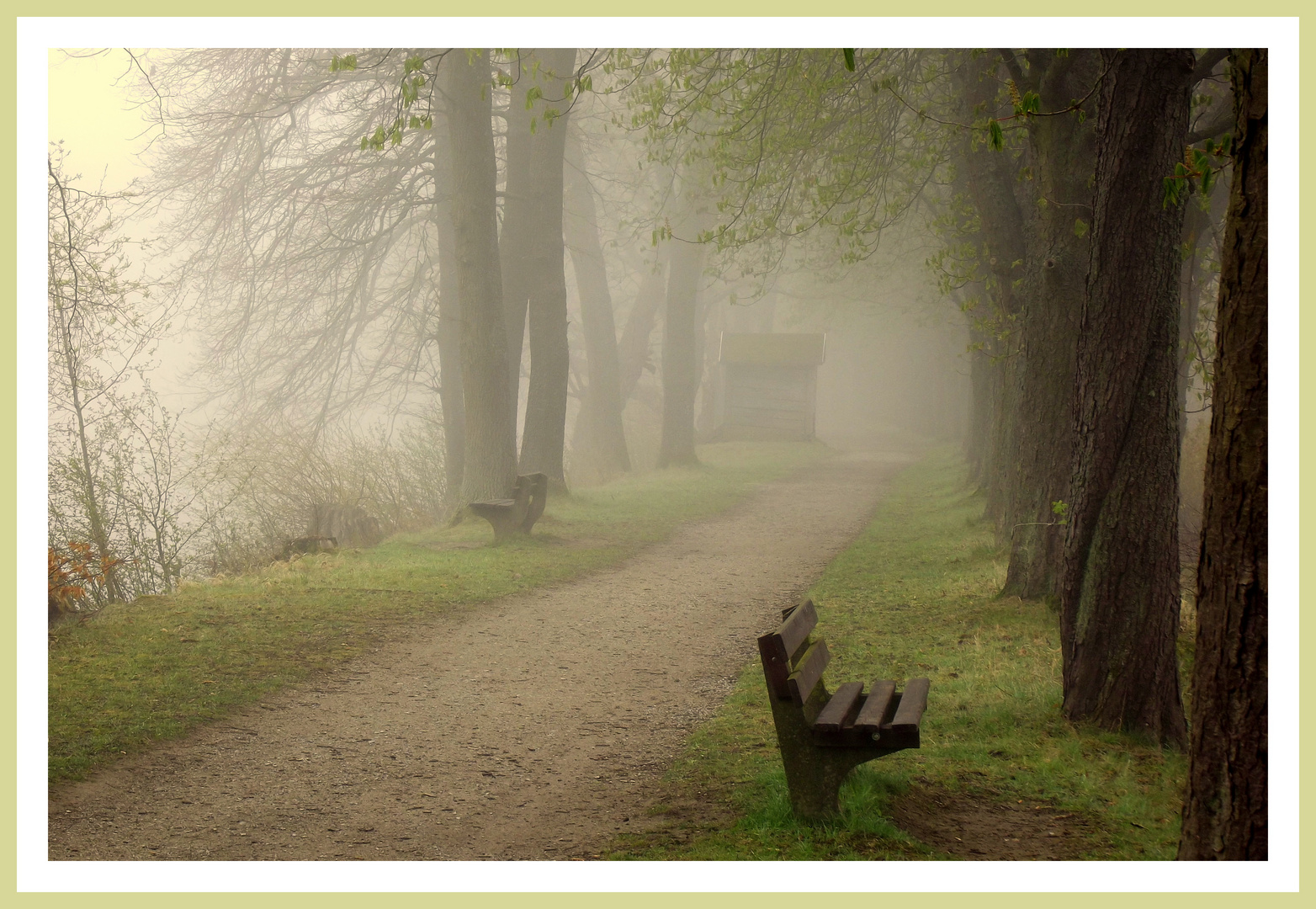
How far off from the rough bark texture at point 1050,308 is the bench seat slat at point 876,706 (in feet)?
9.13

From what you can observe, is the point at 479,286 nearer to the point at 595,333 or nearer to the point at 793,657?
the point at 793,657

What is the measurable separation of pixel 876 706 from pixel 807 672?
35 centimetres

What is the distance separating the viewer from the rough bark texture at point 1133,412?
5250mm

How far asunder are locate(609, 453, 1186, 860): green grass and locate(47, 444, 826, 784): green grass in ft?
9.79

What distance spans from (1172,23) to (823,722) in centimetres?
391

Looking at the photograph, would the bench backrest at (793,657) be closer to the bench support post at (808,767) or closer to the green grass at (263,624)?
the bench support post at (808,767)

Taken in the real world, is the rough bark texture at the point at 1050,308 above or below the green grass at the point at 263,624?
above

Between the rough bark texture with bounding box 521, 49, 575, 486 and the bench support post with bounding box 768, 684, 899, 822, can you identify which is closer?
the bench support post with bounding box 768, 684, 899, 822

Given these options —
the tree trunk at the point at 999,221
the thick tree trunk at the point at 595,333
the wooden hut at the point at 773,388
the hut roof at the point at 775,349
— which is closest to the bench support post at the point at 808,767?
the tree trunk at the point at 999,221

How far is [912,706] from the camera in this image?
14.3 ft

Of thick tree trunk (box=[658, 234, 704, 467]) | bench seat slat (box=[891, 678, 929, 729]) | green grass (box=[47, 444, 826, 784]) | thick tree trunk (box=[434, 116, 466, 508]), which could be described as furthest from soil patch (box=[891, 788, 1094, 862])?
Answer: thick tree trunk (box=[658, 234, 704, 467])

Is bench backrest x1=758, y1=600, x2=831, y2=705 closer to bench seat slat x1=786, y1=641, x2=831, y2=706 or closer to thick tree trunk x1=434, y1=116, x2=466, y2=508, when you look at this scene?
bench seat slat x1=786, y1=641, x2=831, y2=706

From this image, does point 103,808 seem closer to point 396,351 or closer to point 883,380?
point 396,351

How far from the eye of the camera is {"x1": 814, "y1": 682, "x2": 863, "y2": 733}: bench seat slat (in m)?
→ 4.16
